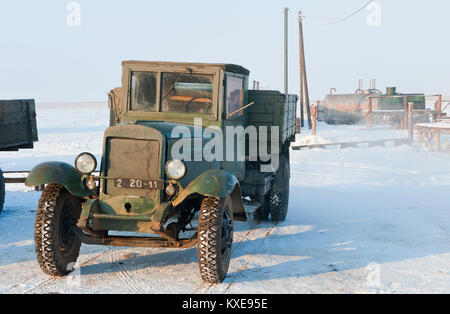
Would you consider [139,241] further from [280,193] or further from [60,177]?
[280,193]

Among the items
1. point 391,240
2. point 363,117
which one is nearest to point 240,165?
point 391,240

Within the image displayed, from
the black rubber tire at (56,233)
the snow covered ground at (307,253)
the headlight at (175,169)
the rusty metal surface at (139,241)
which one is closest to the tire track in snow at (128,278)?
the snow covered ground at (307,253)

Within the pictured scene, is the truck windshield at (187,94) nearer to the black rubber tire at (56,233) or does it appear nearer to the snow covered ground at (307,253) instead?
the black rubber tire at (56,233)

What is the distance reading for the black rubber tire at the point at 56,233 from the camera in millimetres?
5371

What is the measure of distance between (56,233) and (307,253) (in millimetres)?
2988

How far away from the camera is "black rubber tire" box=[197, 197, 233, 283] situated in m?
5.18

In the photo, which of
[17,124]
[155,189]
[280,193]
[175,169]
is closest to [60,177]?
[155,189]

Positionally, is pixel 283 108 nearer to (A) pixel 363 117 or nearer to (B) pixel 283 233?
(B) pixel 283 233

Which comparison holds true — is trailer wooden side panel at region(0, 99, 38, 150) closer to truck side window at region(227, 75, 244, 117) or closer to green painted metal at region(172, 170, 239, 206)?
truck side window at region(227, 75, 244, 117)

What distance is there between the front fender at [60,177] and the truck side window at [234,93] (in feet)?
7.00

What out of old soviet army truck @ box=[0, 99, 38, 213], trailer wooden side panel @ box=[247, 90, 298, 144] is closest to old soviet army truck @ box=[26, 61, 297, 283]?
trailer wooden side panel @ box=[247, 90, 298, 144]

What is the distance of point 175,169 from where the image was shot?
541cm

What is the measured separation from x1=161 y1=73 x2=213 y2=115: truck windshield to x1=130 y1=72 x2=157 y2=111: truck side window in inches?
5.6
